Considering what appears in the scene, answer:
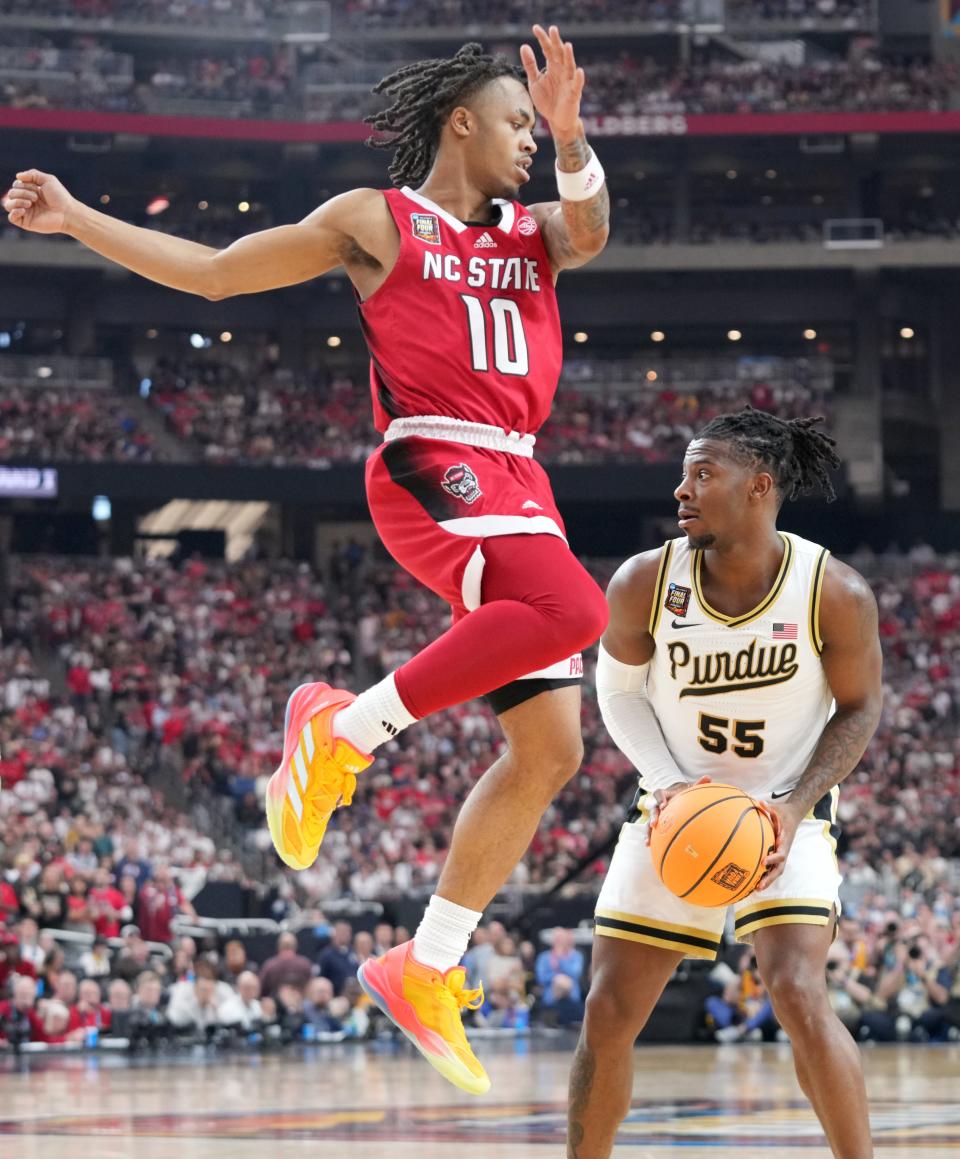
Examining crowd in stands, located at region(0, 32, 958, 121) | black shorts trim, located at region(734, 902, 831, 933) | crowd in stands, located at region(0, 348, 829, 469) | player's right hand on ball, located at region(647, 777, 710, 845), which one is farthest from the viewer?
crowd in stands, located at region(0, 32, 958, 121)

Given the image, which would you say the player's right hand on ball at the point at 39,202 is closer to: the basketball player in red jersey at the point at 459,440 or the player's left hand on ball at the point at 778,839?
the basketball player in red jersey at the point at 459,440

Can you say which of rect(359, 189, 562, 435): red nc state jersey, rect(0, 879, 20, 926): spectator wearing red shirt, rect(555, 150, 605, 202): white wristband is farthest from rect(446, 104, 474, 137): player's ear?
rect(0, 879, 20, 926): spectator wearing red shirt

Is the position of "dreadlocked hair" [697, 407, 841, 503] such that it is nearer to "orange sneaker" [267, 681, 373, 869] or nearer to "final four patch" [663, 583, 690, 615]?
"final four patch" [663, 583, 690, 615]

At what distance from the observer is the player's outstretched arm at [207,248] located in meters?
5.17

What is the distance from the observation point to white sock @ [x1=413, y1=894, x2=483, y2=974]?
5.47 m

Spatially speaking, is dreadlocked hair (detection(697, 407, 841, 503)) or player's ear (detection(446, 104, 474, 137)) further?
dreadlocked hair (detection(697, 407, 841, 503))

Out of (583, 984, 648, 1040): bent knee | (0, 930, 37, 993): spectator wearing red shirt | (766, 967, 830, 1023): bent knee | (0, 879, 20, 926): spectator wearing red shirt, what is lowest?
(0, 930, 37, 993): spectator wearing red shirt

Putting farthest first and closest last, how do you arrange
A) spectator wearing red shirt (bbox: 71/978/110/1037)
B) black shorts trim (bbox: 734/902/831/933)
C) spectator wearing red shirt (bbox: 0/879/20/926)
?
spectator wearing red shirt (bbox: 0/879/20/926), spectator wearing red shirt (bbox: 71/978/110/1037), black shorts trim (bbox: 734/902/831/933)

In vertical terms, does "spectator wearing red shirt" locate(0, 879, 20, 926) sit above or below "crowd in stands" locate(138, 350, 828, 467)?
below

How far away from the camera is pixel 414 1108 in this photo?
10789 millimetres

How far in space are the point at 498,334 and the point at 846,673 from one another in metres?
1.80

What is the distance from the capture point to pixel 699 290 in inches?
1537

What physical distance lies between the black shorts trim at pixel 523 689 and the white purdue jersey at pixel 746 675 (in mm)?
1009

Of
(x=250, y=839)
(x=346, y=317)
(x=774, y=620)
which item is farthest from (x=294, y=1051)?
(x=346, y=317)
